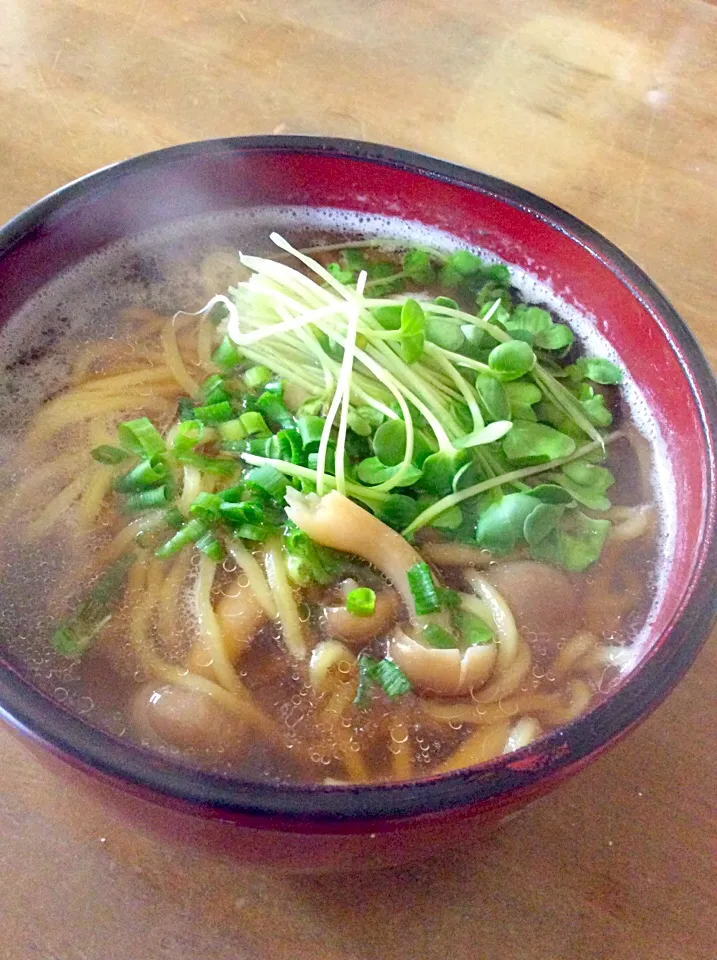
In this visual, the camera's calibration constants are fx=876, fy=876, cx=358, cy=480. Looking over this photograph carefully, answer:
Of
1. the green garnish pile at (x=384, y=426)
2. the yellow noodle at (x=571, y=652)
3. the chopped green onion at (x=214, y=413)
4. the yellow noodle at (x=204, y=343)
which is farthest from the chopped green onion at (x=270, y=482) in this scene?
the yellow noodle at (x=571, y=652)

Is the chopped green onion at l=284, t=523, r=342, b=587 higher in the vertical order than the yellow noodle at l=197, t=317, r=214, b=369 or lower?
lower

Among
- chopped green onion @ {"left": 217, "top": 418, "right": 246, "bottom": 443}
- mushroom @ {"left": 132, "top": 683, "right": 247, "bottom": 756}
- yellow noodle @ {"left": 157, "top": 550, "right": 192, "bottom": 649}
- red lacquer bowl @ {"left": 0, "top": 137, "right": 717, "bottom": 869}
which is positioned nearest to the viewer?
red lacquer bowl @ {"left": 0, "top": 137, "right": 717, "bottom": 869}

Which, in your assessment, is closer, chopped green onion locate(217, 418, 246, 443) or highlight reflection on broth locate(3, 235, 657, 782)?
highlight reflection on broth locate(3, 235, 657, 782)

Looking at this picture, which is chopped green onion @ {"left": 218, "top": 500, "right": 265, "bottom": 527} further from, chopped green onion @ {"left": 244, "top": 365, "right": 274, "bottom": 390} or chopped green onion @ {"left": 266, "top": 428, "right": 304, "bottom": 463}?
chopped green onion @ {"left": 244, "top": 365, "right": 274, "bottom": 390}

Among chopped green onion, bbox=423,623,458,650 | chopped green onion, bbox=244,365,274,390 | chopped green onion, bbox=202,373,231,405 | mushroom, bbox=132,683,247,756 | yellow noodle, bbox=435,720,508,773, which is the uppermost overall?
chopped green onion, bbox=244,365,274,390

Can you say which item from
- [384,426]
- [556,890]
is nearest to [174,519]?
[384,426]

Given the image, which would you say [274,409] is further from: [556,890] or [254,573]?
[556,890]

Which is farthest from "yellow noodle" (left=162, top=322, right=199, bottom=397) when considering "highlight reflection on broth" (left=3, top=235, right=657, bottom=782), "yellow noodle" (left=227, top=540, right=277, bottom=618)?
"yellow noodle" (left=227, top=540, right=277, bottom=618)
